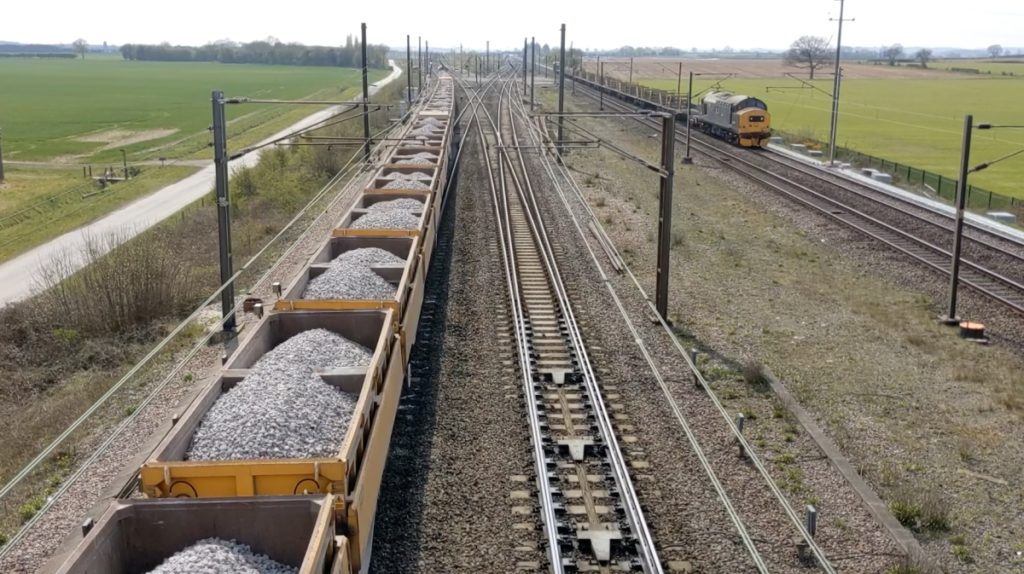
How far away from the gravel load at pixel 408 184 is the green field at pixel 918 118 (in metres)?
19.9

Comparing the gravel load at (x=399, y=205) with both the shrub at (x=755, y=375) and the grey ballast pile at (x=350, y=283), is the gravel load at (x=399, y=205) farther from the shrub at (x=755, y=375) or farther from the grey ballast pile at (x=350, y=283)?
the shrub at (x=755, y=375)

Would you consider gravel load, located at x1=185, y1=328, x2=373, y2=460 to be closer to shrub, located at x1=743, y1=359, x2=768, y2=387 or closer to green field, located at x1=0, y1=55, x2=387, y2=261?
shrub, located at x1=743, y1=359, x2=768, y2=387

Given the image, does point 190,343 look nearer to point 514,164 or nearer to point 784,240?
point 784,240

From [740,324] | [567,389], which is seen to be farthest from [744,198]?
[567,389]

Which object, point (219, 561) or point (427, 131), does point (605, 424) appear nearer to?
point (219, 561)

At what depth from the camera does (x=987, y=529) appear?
10.2 m

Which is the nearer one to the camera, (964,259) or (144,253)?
(144,253)

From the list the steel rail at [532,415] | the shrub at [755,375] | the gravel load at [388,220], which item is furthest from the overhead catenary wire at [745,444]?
the gravel load at [388,220]

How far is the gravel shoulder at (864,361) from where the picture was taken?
10852 millimetres

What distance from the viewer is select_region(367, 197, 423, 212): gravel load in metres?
20.1

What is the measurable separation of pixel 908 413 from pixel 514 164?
2908 cm

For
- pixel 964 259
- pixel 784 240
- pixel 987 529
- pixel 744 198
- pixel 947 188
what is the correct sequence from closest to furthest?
pixel 987 529
pixel 964 259
pixel 784 240
pixel 744 198
pixel 947 188

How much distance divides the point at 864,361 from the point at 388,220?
972 centimetres

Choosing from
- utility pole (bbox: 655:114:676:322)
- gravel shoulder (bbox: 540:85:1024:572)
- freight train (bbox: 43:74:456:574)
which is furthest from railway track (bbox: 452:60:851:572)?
freight train (bbox: 43:74:456:574)
